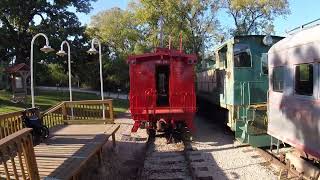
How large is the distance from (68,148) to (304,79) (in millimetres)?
5047

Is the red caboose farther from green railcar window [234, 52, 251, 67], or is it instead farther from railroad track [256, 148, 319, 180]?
railroad track [256, 148, 319, 180]

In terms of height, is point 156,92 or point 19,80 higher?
point 19,80

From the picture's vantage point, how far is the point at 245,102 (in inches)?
508

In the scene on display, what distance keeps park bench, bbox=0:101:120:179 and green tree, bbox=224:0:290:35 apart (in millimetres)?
30976

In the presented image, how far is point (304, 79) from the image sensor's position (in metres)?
7.86

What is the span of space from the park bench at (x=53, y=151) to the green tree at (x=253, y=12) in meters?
31.0

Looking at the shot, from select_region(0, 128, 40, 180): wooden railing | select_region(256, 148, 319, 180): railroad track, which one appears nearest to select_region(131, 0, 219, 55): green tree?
select_region(256, 148, 319, 180): railroad track

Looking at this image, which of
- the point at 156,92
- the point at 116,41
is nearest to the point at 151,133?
the point at 156,92

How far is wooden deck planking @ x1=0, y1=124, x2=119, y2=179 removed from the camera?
7102 mm

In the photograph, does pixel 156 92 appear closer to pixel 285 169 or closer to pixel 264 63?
pixel 264 63

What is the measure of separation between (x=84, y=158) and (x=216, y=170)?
136 inches

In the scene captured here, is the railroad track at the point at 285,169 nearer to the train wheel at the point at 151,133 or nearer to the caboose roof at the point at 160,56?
the caboose roof at the point at 160,56

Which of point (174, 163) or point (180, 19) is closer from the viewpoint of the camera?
point (174, 163)

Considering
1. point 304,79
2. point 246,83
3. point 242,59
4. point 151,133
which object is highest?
point 242,59
